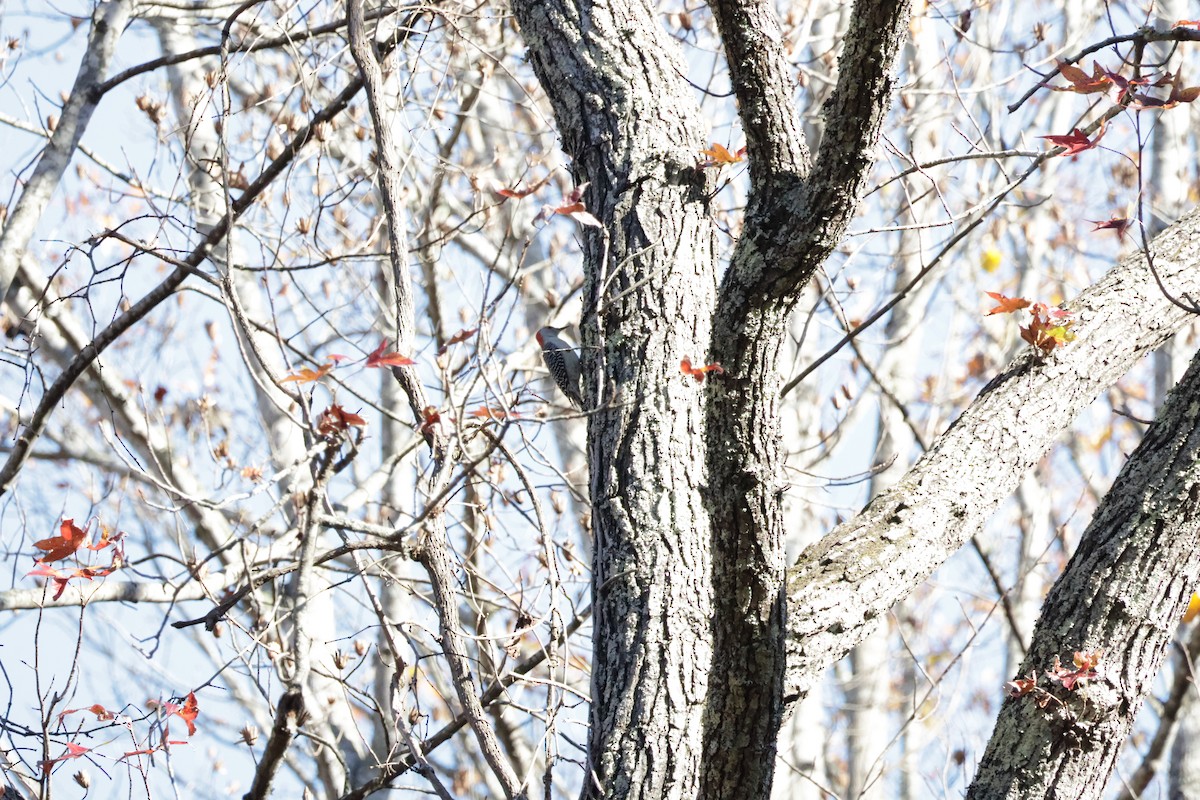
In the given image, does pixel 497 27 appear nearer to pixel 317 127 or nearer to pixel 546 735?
pixel 317 127

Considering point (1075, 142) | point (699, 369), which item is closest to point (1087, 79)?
point (1075, 142)

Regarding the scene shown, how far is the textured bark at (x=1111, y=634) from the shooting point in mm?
1991

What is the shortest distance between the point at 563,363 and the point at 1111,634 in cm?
123

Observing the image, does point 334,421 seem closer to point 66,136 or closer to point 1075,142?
point 1075,142

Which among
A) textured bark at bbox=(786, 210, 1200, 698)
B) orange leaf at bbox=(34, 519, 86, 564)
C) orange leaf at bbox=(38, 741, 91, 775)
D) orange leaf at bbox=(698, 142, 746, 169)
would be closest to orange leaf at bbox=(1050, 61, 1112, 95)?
orange leaf at bbox=(698, 142, 746, 169)

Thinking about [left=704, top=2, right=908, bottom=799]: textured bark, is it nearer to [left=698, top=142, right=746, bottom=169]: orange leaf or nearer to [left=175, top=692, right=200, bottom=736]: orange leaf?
[left=698, top=142, right=746, bottom=169]: orange leaf

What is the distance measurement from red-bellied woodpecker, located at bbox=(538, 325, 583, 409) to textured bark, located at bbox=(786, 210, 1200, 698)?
24.7 inches

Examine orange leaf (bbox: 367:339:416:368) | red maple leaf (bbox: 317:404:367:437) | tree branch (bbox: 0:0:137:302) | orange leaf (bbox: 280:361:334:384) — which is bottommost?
red maple leaf (bbox: 317:404:367:437)

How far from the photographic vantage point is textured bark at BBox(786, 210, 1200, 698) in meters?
2.11

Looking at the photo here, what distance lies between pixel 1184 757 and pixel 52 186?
4.68 metres

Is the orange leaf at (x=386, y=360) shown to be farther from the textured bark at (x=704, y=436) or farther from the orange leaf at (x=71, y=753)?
the orange leaf at (x=71, y=753)

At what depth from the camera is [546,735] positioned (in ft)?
6.73

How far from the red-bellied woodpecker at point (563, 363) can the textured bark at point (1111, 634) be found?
3.56 ft

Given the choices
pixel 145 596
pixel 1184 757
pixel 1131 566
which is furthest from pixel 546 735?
pixel 1184 757
